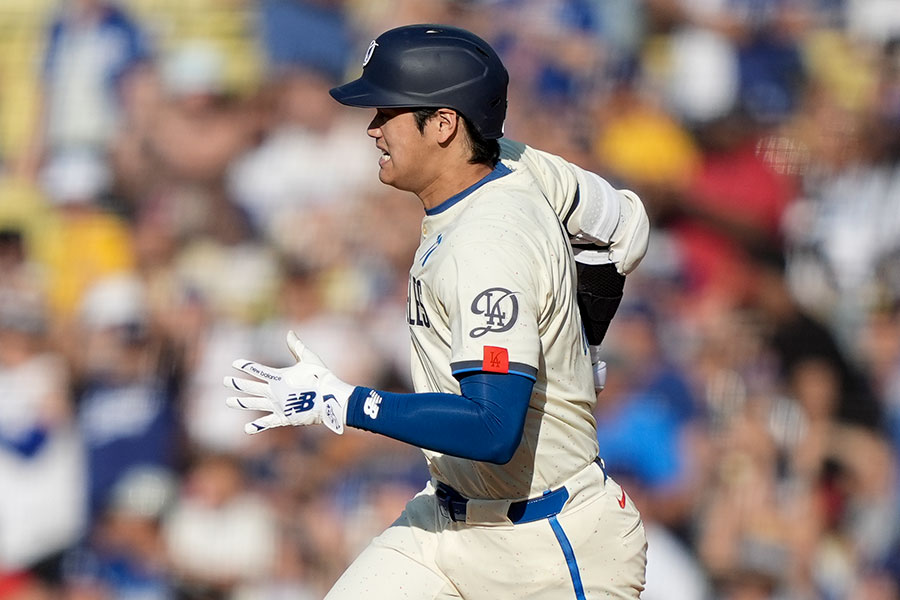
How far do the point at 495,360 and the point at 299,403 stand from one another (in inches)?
18.6

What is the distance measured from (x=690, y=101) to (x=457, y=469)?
4.25 metres

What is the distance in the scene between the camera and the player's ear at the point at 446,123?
10.4ft

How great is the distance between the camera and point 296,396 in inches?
115

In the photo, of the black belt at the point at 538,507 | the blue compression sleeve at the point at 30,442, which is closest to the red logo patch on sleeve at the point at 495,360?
the black belt at the point at 538,507

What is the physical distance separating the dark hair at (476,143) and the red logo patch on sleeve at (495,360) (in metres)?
0.62

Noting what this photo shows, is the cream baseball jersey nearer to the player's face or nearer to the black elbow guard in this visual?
the player's face

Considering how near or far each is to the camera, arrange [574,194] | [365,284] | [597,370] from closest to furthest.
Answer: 1. [574,194]
2. [597,370]
3. [365,284]

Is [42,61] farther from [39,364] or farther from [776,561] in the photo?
[776,561]

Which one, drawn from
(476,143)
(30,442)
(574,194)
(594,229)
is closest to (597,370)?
(594,229)

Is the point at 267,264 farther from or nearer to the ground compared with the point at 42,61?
nearer to the ground

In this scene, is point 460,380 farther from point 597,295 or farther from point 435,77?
point 597,295

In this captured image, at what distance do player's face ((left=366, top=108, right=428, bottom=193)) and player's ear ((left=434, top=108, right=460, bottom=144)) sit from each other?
5 centimetres

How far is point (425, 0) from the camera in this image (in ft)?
24.2

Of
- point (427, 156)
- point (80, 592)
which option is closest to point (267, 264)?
point (80, 592)
